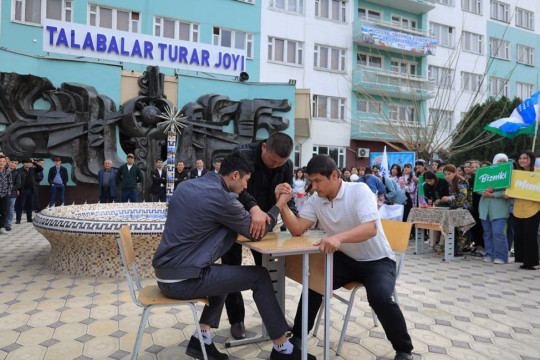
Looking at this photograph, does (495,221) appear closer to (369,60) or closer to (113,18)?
(113,18)

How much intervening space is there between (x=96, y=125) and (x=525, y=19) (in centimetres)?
2808

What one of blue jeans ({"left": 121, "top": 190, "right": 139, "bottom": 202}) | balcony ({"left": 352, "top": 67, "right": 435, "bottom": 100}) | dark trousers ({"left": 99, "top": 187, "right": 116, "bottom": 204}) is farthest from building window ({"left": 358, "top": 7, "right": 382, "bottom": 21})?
dark trousers ({"left": 99, "top": 187, "right": 116, "bottom": 204})

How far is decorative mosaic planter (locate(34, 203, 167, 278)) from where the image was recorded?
502cm

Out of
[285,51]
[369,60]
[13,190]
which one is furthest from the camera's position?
[369,60]

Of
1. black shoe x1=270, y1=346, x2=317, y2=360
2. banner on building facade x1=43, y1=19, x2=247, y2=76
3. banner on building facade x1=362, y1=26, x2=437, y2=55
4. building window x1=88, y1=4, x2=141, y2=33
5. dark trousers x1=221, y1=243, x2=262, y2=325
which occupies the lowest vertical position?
black shoe x1=270, y1=346, x2=317, y2=360

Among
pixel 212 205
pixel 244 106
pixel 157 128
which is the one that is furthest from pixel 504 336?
pixel 244 106

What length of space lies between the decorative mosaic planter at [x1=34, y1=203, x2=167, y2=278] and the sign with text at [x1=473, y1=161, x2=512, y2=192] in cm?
536

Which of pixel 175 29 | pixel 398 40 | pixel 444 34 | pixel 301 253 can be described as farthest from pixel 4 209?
pixel 444 34

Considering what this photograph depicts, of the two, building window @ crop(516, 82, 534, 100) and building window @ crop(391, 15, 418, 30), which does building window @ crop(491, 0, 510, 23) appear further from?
building window @ crop(391, 15, 418, 30)

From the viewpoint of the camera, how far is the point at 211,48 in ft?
48.0

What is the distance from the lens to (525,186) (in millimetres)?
6219

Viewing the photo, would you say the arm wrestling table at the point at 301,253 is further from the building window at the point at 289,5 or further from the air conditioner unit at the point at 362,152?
the building window at the point at 289,5

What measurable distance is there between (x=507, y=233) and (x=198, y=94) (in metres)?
10.7

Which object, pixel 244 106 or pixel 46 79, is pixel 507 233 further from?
pixel 46 79
